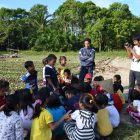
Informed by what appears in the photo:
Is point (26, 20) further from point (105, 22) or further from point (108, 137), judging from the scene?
point (108, 137)

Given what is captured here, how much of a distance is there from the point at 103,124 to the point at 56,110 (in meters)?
0.87

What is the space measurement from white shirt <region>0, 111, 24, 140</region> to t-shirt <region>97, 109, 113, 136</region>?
1.51 m

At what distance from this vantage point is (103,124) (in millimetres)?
6148

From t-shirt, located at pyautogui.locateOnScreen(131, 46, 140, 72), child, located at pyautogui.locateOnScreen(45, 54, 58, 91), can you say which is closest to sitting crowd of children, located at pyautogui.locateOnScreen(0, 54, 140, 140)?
child, located at pyautogui.locateOnScreen(45, 54, 58, 91)

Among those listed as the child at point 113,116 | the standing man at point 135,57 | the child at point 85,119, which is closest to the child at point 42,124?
the child at point 85,119

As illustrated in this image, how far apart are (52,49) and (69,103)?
1660 inches

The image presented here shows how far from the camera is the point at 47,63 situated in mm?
7742

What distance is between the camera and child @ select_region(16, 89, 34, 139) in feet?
19.1

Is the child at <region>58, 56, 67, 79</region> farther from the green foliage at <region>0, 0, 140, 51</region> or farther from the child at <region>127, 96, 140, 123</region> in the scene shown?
the green foliage at <region>0, 0, 140, 51</region>

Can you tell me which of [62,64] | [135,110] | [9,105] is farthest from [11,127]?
[62,64]

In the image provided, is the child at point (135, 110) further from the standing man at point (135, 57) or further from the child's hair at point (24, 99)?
the child's hair at point (24, 99)

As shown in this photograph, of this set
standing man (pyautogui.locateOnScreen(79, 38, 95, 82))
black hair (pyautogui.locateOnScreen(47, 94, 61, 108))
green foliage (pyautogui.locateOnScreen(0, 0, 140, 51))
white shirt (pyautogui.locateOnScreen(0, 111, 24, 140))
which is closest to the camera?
white shirt (pyautogui.locateOnScreen(0, 111, 24, 140))

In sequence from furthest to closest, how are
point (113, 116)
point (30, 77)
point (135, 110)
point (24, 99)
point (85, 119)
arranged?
point (30, 77) → point (135, 110) → point (113, 116) → point (24, 99) → point (85, 119)

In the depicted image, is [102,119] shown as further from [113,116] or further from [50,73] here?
[50,73]
